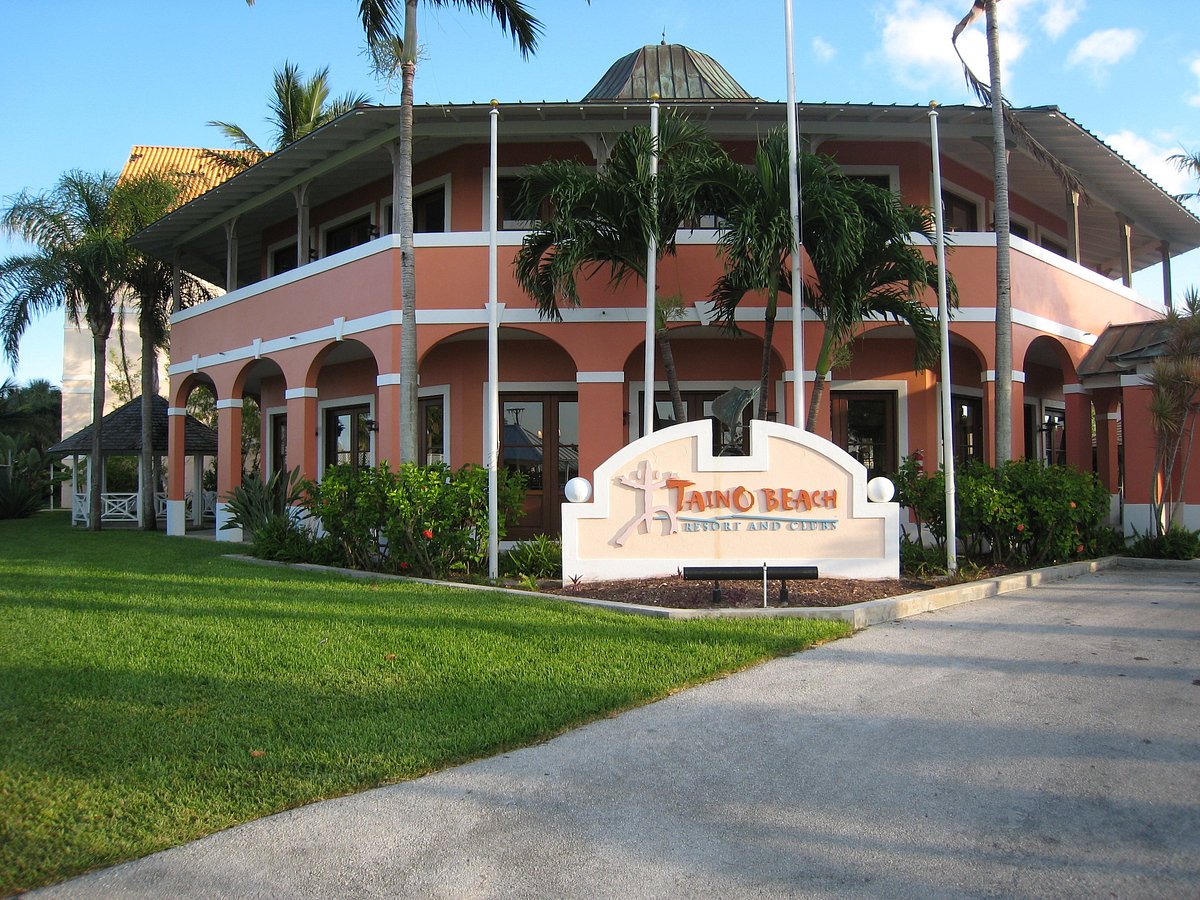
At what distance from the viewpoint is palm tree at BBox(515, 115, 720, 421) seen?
10523mm

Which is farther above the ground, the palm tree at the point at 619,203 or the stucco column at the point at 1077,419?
the palm tree at the point at 619,203

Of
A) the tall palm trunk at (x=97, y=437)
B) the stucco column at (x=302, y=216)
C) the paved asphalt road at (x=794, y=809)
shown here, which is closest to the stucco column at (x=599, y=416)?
the stucco column at (x=302, y=216)

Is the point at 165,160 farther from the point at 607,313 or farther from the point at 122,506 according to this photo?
the point at 607,313

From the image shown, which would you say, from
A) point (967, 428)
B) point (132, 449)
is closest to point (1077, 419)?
point (967, 428)

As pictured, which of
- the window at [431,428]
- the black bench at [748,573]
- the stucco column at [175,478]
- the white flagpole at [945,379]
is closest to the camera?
the black bench at [748,573]

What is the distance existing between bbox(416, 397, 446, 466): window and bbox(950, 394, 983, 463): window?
357 inches

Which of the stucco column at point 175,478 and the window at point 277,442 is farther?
the window at point 277,442

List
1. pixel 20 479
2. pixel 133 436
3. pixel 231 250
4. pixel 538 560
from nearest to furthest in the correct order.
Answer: pixel 538 560
pixel 231 250
pixel 133 436
pixel 20 479

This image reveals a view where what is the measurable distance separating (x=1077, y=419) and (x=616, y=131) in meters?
9.17

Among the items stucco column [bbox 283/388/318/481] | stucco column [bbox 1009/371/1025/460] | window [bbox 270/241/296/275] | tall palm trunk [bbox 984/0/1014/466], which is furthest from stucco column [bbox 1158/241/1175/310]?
window [bbox 270/241/296/275]

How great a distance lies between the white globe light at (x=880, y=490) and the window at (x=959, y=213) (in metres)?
8.08

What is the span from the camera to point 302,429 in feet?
50.9

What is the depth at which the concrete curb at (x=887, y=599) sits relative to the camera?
7938 millimetres

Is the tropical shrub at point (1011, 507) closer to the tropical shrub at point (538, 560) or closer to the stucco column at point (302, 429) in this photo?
the tropical shrub at point (538, 560)
